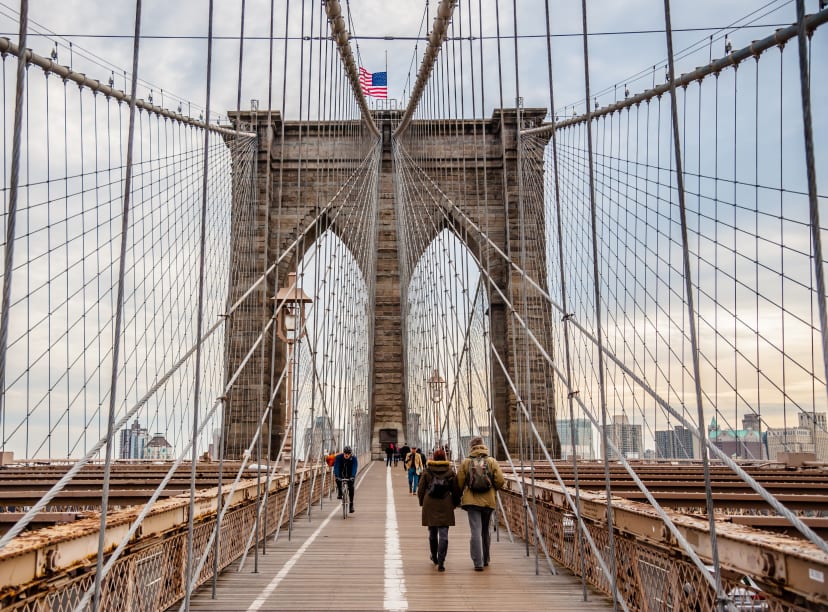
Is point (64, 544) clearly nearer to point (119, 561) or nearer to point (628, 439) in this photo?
point (119, 561)

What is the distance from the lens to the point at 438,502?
573 cm

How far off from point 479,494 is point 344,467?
425cm

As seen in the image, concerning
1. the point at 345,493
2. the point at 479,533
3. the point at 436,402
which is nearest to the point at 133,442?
the point at 436,402

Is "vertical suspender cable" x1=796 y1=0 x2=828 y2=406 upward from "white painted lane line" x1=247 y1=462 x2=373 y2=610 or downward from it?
upward

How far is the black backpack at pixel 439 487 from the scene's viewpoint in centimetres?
580

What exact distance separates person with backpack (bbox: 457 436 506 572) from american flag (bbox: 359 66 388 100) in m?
18.4

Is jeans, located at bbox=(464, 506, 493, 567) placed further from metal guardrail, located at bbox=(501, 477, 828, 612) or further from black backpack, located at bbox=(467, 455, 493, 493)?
metal guardrail, located at bbox=(501, 477, 828, 612)

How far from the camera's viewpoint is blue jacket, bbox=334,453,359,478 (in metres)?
9.54

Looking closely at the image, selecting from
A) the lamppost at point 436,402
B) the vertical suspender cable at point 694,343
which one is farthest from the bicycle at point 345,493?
the vertical suspender cable at point 694,343

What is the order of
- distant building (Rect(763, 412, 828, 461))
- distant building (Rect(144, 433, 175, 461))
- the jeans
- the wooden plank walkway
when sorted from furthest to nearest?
distant building (Rect(144, 433, 175, 461))
distant building (Rect(763, 412, 828, 461))
the jeans
the wooden plank walkway

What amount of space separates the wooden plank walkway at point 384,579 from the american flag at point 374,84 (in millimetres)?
17497

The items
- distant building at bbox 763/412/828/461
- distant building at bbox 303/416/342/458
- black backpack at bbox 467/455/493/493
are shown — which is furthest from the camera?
distant building at bbox 763/412/828/461

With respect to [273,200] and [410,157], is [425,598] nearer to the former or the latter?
[410,157]

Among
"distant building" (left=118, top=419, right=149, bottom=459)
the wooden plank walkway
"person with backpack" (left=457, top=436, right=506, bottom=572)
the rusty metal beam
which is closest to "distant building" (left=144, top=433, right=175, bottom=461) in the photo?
"distant building" (left=118, top=419, right=149, bottom=459)
